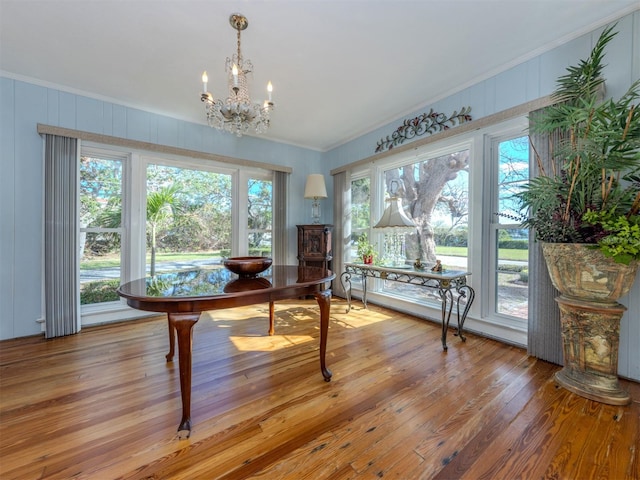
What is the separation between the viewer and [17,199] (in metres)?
2.60

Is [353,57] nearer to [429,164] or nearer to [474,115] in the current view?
[474,115]

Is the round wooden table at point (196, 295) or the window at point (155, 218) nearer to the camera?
the round wooden table at point (196, 295)

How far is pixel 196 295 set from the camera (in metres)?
1.37

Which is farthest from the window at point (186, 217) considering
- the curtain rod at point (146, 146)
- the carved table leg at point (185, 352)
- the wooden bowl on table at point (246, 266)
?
the carved table leg at point (185, 352)

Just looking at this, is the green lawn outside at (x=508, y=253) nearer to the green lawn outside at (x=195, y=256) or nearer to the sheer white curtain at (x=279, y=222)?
the green lawn outside at (x=195, y=256)

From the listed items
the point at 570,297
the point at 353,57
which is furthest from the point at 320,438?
the point at 353,57

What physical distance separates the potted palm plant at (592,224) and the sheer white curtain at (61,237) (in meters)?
4.37

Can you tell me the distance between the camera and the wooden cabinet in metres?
4.09

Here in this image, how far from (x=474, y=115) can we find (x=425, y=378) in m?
2.60

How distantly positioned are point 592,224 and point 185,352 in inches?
101

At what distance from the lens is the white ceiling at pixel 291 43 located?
184 centimetres

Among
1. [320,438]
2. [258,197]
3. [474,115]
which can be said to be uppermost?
[474,115]

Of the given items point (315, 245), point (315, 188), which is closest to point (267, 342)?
point (315, 245)

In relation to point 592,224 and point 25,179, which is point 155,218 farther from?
point 592,224
